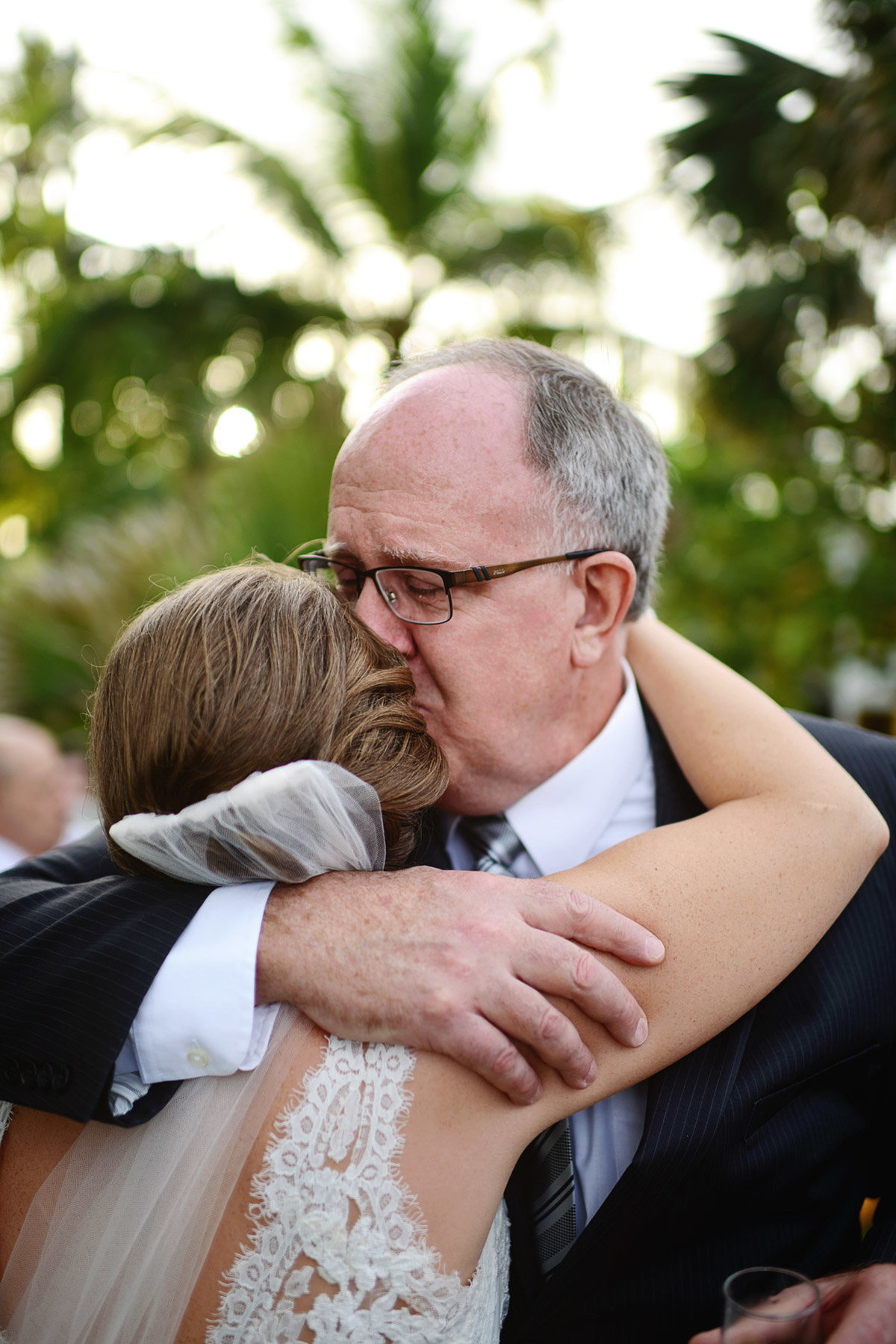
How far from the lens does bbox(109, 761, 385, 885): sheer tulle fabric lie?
4.56 ft

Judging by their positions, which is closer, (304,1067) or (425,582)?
(304,1067)

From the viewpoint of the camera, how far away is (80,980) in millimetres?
1466

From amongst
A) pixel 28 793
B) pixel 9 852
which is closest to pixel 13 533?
pixel 28 793

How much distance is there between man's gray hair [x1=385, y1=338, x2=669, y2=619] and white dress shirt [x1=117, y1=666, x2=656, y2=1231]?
387 mm

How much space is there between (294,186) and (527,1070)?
9695 millimetres

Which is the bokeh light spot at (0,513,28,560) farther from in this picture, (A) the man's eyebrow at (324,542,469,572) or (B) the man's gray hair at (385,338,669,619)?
(A) the man's eyebrow at (324,542,469,572)

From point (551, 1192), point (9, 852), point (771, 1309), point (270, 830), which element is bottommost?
point (9, 852)

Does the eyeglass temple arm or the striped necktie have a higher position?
the eyeglass temple arm

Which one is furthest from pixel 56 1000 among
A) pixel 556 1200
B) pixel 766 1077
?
pixel 766 1077

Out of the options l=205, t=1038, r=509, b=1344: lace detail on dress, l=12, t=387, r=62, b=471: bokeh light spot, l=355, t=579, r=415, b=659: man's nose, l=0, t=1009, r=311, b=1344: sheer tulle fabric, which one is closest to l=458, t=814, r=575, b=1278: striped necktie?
l=205, t=1038, r=509, b=1344: lace detail on dress

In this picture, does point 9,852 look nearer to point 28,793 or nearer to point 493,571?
point 28,793

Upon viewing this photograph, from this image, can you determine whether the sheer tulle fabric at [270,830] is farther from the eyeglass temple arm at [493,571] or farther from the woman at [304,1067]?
the eyeglass temple arm at [493,571]

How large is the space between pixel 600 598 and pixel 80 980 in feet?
4.37

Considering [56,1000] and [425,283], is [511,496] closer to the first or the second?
[56,1000]
